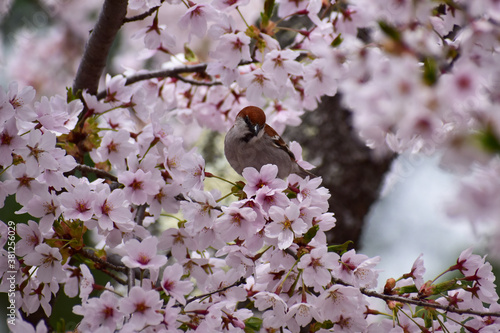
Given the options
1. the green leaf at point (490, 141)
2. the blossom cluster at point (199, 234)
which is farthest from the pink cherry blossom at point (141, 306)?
the green leaf at point (490, 141)

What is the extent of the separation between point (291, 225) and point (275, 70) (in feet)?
2.01

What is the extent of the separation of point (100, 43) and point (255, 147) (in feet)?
2.09

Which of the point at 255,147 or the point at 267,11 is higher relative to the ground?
the point at 267,11

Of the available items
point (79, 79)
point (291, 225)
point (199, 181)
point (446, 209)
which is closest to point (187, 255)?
point (199, 181)

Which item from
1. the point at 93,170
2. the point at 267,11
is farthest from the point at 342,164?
the point at 93,170

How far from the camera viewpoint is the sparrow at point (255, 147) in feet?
6.33

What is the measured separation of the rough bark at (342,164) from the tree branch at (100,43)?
1.14 meters

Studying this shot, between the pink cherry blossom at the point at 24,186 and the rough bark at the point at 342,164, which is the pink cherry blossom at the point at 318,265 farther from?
the rough bark at the point at 342,164

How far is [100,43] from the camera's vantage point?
1.76 metres

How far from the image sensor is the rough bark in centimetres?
258

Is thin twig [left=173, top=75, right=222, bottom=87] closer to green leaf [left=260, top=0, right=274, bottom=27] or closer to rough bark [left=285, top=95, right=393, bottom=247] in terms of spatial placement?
green leaf [left=260, top=0, right=274, bottom=27]

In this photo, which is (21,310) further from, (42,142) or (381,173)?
(381,173)

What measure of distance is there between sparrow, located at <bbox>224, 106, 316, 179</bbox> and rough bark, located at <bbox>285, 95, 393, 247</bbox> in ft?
2.08

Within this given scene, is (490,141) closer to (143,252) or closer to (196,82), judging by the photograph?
(143,252)
